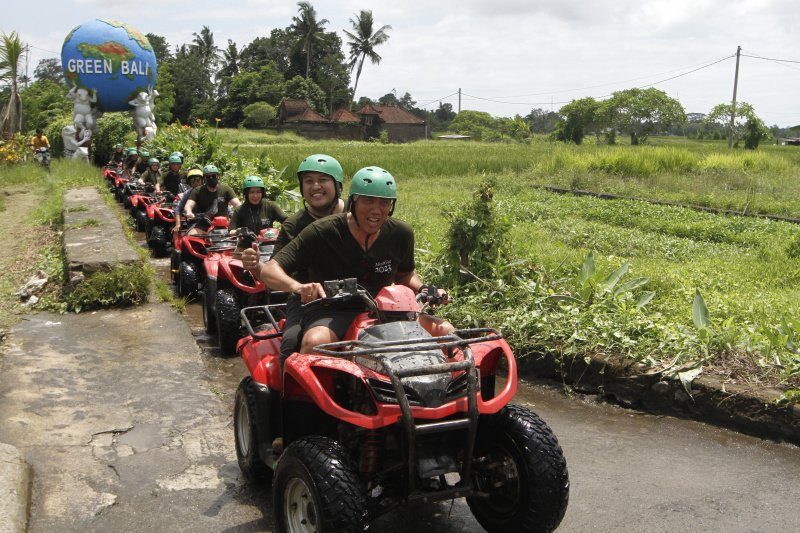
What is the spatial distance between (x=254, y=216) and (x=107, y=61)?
19590mm

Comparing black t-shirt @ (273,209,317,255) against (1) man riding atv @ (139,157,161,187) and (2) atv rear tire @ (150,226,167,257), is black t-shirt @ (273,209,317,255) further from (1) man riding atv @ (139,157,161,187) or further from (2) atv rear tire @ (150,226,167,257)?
(1) man riding atv @ (139,157,161,187)

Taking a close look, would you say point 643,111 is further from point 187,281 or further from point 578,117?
point 187,281

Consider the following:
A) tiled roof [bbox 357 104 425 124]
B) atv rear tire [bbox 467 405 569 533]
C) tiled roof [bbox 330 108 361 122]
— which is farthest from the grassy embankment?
tiled roof [bbox 357 104 425 124]

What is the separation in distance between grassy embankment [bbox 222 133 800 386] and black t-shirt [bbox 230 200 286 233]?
1.81 metres

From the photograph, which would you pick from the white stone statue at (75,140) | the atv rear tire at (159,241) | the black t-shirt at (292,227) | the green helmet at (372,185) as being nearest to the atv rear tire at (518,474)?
the green helmet at (372,185)

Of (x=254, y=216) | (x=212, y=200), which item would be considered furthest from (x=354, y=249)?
(x=212, y=200)

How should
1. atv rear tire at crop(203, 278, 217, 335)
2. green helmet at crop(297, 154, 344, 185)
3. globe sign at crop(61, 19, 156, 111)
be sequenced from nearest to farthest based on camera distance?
green helmet at crop(297, 154, 344, 185)
atv rear tire at crop(203, 278, 217, 335)
globe sign at crop(61, 19, 156, 111)

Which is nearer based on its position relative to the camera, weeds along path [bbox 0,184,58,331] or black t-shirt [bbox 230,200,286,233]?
black t-shirt [bbox 230,200,286,233]

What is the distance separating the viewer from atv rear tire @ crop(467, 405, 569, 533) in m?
3.53

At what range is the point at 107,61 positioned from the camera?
2580 cm

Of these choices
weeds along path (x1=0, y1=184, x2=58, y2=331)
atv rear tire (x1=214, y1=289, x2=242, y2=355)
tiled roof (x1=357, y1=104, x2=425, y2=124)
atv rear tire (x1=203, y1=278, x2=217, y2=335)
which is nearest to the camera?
atv rear tire (x1=214, y1=289, x2=242, y2=355)

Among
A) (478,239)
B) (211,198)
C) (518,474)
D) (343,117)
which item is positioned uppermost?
(343,117)

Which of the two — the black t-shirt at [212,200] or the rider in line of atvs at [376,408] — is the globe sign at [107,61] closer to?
the black t-shirt at [212,200]

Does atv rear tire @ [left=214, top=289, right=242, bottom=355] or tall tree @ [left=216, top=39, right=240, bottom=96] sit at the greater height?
tall tree @ [left=216, top=39, right=240, bottom=96]
